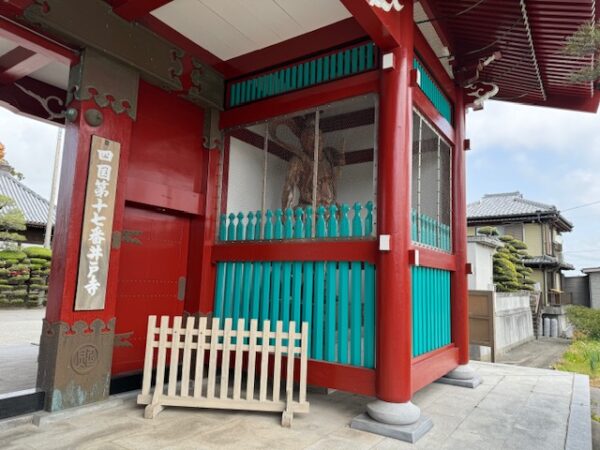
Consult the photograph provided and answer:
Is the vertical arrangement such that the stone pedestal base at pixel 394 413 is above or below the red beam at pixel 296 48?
below

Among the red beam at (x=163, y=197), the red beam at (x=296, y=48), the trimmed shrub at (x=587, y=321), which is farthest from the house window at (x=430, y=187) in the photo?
the trimmed shrub at (x=587, y=321)

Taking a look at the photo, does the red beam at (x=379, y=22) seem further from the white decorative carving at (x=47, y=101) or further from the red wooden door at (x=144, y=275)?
the white decorative carving at (x=47, y=101)

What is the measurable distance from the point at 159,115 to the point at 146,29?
84 cm

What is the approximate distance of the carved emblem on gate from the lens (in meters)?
3.36

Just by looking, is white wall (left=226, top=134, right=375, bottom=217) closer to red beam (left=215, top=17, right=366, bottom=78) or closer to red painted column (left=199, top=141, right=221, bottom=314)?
red painted column (left=199, top=141, right=221, bottom=314)

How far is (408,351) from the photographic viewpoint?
3395 mm

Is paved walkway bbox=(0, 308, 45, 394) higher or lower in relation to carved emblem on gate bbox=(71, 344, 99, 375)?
lower

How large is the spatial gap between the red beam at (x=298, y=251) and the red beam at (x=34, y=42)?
234cm

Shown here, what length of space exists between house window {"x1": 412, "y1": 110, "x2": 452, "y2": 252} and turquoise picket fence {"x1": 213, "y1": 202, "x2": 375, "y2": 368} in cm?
75

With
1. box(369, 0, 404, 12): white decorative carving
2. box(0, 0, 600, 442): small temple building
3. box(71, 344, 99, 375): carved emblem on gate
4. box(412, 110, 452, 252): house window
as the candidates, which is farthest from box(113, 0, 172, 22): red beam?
box(71, 344, 99, 375): carved emblem on gate

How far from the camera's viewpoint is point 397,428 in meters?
3.13

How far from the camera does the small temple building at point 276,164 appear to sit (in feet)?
11.3

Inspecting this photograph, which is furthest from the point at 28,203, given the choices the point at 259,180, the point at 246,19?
the point at 246,19

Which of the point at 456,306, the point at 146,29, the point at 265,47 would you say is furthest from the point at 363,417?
the point at 146,29
